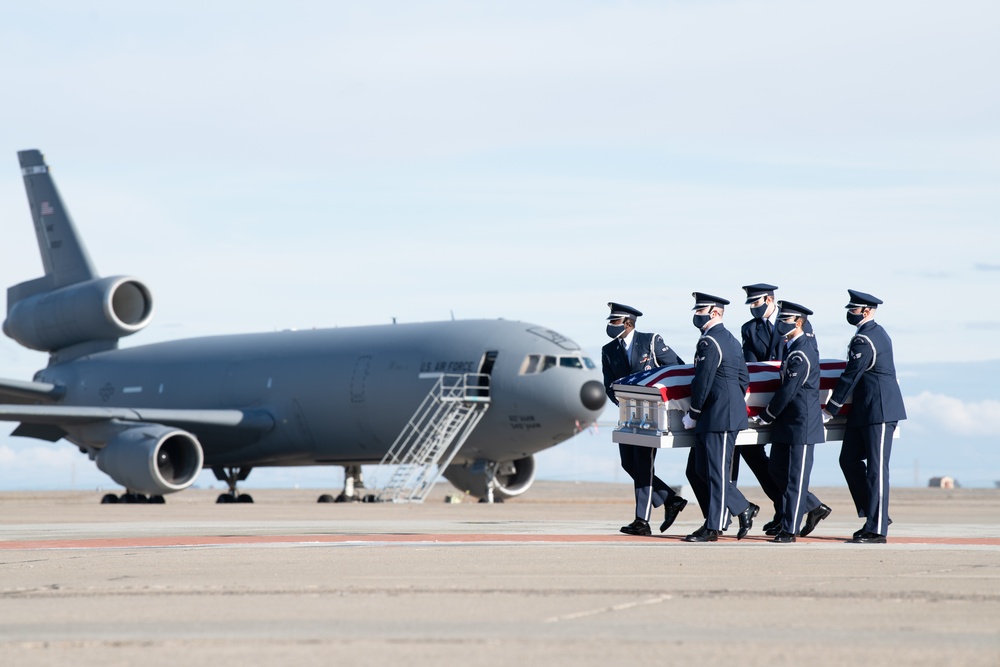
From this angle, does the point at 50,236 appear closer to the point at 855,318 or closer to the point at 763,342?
the point at 763,342

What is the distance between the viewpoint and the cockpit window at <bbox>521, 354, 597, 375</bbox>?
26.6m

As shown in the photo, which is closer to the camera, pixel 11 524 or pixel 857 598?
pixel 857 598

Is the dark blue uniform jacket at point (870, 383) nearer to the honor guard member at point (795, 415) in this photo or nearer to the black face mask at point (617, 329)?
the honor guard member at point (795, 415)

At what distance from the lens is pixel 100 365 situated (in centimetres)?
3575

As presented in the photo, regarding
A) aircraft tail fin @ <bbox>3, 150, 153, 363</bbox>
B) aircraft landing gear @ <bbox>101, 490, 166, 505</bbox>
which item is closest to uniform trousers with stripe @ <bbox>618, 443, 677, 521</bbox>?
aircraft landing gear @ <bbox>101, 490, 166, 505</bbox>

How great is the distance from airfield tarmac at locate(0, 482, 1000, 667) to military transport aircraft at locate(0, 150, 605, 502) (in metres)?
16.8

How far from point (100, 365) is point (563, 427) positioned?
14459 millimetres

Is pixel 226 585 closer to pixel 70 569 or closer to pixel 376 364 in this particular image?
pixel 70 569

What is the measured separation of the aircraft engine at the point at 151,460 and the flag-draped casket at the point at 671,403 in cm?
1816

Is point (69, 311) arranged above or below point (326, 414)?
above

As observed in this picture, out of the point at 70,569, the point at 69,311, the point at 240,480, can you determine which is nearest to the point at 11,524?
the point at 70,569

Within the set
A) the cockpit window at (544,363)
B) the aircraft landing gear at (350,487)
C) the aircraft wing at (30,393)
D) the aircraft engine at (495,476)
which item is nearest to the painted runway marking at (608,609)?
the cockpit window at (544,363)

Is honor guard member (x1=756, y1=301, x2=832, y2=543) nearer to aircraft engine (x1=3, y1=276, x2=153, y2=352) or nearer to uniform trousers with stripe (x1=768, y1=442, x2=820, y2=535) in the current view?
uniform trousers with stripe (x1=768, y1=442, x2=820, y2=535)

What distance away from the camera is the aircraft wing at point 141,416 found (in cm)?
2867
